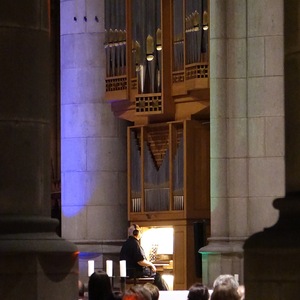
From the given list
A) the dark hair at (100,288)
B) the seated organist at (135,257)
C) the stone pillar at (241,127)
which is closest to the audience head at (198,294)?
the dark hair at (100,288)

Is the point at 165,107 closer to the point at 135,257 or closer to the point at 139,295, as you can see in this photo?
the point at 135,257

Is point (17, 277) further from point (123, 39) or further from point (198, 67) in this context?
point (123, 39)

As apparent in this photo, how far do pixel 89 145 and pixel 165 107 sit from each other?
155 centimetres

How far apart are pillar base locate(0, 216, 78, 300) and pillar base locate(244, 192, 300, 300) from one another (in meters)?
1.42

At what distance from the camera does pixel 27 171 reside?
25.7 ft

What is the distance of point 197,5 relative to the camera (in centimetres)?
1906

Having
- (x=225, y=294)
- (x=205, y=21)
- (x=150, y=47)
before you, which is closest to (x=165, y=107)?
(x=150, y=47)

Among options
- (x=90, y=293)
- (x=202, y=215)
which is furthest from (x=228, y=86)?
(x=90, y=293)

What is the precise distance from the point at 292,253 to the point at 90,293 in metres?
3.49

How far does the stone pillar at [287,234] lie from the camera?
6.68 metres

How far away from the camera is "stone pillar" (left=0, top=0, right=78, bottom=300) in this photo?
301 inches

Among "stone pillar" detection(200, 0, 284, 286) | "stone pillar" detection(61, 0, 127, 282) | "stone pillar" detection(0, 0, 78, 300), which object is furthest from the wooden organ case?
"stone pillar" detection(0, 0, 78, 300)

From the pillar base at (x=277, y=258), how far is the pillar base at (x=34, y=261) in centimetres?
142

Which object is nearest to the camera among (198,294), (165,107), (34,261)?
(34,261)
